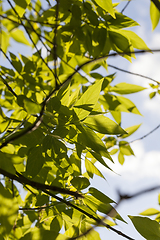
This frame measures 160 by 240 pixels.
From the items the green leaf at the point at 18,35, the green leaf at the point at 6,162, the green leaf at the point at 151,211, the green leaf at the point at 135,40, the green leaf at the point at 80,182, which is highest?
the green leaf at the point at 18,35

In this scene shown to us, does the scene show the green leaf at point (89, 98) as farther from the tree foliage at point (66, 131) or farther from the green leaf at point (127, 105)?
the green leaf at point (127, 105)

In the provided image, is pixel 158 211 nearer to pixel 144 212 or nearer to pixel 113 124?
pixel 144 212

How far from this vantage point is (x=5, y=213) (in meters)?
0.38

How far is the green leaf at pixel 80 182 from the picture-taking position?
0.59m

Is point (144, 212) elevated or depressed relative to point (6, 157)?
depressed

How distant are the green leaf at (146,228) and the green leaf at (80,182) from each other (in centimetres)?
15

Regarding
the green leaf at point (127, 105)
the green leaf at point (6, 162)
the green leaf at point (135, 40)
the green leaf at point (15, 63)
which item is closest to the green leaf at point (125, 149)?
the green leaf at point (127, 105)

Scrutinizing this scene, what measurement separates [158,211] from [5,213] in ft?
3.16

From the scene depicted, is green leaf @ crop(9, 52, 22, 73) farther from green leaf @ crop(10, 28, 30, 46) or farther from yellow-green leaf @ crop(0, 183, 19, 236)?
yellow-green leaf @ crop(0, 183, 19, 236)

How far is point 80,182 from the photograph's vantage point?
0.59 meters

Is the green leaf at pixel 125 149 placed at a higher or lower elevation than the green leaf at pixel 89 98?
lower

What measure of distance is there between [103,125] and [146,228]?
252 millimetres

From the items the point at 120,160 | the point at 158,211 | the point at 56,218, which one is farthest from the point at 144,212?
the point at 56,218

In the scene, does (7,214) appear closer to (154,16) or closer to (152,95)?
(154,16)
